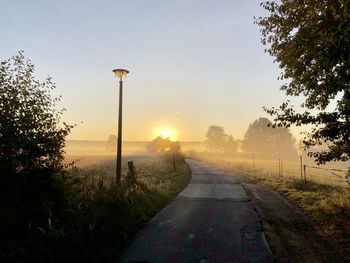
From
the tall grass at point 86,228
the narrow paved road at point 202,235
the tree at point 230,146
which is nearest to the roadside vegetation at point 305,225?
the narrow paved road at point 202,235

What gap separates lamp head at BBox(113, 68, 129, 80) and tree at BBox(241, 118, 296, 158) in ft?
352

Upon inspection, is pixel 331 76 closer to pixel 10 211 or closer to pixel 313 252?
pixel 313 252

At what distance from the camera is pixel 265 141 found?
4616 inches

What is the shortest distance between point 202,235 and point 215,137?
13723 centimetres

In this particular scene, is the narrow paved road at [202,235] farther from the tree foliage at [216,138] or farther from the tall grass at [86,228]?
the tree foliage at [216,138]

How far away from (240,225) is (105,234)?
4.71 m

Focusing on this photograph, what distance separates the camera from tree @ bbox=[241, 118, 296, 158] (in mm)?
116812

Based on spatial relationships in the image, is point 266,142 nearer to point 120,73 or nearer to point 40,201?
point 120,73

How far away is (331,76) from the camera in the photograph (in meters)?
9.68

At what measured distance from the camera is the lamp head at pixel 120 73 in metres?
13.6

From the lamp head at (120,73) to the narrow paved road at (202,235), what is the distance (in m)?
5.98

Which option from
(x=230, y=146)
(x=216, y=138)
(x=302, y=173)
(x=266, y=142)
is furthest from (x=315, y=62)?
(x=216, y=138)

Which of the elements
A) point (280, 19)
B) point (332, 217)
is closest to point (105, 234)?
point (332, 217)

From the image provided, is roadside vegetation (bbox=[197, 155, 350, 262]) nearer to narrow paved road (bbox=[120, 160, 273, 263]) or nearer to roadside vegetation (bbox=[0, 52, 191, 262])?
narrow paved road (bbox=[120, 160, 273, 263])
